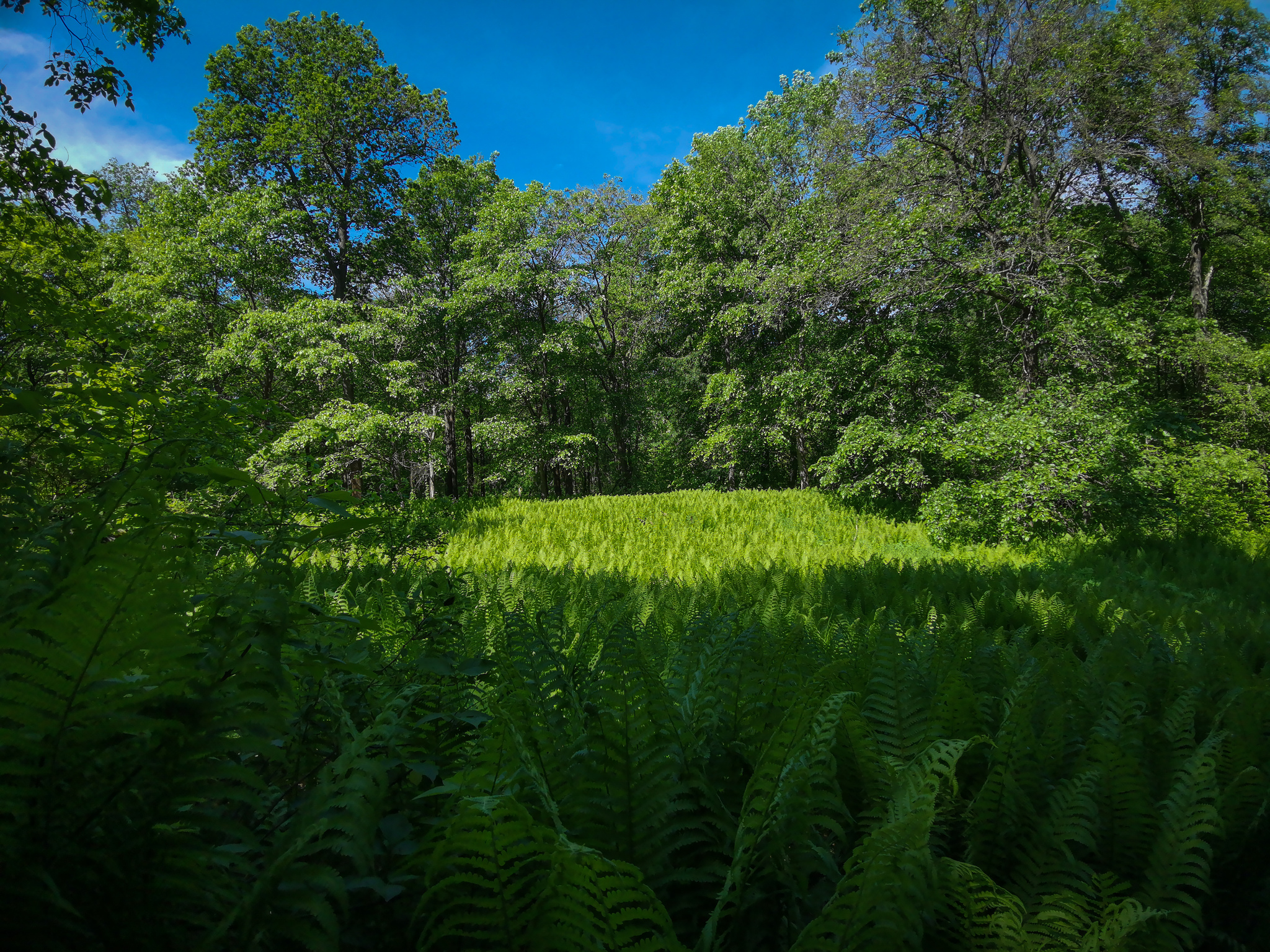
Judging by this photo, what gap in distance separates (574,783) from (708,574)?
141 inches

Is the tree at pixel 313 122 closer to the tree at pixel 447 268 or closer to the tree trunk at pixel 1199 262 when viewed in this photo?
the tree at pixel 447 268

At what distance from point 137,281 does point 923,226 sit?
60.9 feet

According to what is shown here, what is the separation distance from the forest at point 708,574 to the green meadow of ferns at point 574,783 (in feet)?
0.04

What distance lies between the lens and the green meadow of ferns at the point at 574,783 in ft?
2.56

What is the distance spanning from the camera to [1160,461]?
299 inches

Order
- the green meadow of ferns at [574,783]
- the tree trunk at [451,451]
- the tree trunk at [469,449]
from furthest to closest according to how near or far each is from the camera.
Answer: the tree trunk at [469,449] → the tree trunk at [451,451] → the green meadow of ferns at [574,783]

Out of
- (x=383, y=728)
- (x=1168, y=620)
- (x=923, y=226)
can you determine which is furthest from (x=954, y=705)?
(x=923, y=226)

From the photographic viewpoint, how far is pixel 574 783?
1259 millimetres

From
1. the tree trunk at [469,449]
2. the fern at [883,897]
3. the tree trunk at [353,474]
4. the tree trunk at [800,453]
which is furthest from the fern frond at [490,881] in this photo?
the tree trunk at [469,449]

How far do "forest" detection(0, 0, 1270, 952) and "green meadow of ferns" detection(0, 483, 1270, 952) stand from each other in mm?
12

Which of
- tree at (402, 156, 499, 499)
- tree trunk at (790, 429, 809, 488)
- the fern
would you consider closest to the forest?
the fern

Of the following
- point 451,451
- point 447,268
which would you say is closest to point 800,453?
point 451,451

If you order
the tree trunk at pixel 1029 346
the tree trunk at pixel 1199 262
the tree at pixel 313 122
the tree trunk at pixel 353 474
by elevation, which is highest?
the tree at pixel 313 122

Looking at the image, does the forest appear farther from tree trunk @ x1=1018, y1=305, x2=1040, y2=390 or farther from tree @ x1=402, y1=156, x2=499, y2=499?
tree @ x1=402, y1=156, x2=499, y2=499
